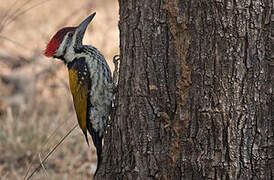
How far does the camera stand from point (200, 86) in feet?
10.2

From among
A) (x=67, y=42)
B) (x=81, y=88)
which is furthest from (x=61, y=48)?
(x=81, y=88)

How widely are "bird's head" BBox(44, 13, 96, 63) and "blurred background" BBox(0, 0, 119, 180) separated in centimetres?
29

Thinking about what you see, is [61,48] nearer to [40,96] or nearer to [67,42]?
[67,42]

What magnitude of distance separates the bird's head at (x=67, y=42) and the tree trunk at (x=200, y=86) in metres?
1.41

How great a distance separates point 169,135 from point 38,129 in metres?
2.98

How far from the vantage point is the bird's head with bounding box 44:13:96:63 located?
464cm

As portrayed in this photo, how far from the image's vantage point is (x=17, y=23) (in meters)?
10.0

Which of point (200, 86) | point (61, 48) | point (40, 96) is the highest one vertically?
point (61, 48)

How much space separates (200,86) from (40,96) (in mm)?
4700

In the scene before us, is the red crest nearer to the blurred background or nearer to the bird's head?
the bird's head

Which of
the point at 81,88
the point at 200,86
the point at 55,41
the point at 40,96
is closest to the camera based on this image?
the point at 200,86

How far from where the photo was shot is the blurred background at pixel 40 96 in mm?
5598

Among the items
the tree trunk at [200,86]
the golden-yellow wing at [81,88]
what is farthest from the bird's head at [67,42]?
the tree trunk at [200,86]

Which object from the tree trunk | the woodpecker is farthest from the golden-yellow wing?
the tree trunk
